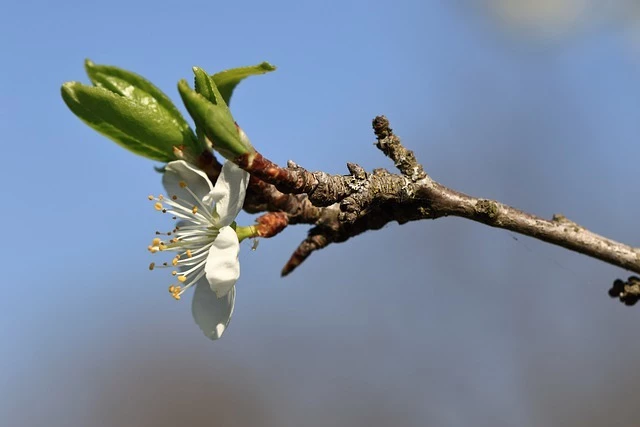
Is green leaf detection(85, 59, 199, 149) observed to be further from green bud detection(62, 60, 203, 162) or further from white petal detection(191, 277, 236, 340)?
white petal detection(191, 277, 236, 340)

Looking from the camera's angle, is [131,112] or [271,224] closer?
[131,112]

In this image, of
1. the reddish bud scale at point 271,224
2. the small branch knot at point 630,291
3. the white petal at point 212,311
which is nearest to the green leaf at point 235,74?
the reddish bud scale at point 271,224

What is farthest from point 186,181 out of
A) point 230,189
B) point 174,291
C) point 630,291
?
point 630,291

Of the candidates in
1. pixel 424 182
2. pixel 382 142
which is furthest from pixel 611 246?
pixel 382 142

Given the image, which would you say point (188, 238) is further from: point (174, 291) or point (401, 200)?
point (401, 200)

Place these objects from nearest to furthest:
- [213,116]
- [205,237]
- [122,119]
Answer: [213,116] → [122,119] → [205,237]

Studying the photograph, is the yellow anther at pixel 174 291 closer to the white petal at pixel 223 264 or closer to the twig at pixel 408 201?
the white petal at pixel 223 264

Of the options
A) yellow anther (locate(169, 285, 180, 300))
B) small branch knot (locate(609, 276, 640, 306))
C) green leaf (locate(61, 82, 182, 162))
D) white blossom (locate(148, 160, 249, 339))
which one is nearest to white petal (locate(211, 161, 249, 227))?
white blossom (locate(148, 160, 249, 339))
